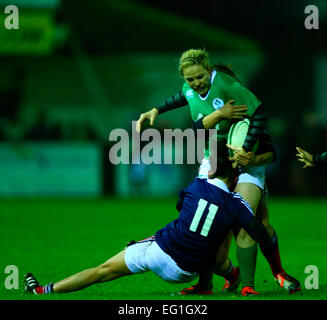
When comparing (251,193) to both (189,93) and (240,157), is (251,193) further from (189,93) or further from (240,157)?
→ (189,93)

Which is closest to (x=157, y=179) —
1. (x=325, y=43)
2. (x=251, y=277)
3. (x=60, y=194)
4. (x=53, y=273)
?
(x=60, y=194)

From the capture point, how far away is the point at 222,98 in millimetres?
7500

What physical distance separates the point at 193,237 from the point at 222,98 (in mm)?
1267

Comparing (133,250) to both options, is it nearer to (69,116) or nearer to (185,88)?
(185,88)

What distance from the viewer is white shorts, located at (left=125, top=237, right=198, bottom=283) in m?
7.08

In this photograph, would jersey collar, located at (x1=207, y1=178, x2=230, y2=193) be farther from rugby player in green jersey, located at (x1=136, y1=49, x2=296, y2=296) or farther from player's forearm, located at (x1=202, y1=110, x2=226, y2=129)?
player's forearm, located at (x1=202, y1=110, x2=226, y2=129)

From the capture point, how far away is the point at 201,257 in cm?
708

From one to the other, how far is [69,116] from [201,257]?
19399 millimetres

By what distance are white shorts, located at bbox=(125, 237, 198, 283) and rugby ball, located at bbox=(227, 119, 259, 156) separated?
3.61ft

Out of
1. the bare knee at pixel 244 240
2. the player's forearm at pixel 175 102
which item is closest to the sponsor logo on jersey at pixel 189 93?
the player's forearm at pixel 175 102

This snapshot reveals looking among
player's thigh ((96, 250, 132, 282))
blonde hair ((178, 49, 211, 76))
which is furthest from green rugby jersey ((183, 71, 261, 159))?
player's thigh ((96, 250, 132, 282))

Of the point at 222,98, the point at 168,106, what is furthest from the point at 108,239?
the point at 222,98

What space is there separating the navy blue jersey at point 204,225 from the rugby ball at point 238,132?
495mm

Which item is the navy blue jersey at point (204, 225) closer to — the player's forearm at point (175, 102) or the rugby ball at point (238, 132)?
the rugby ball at point (238, 132)
